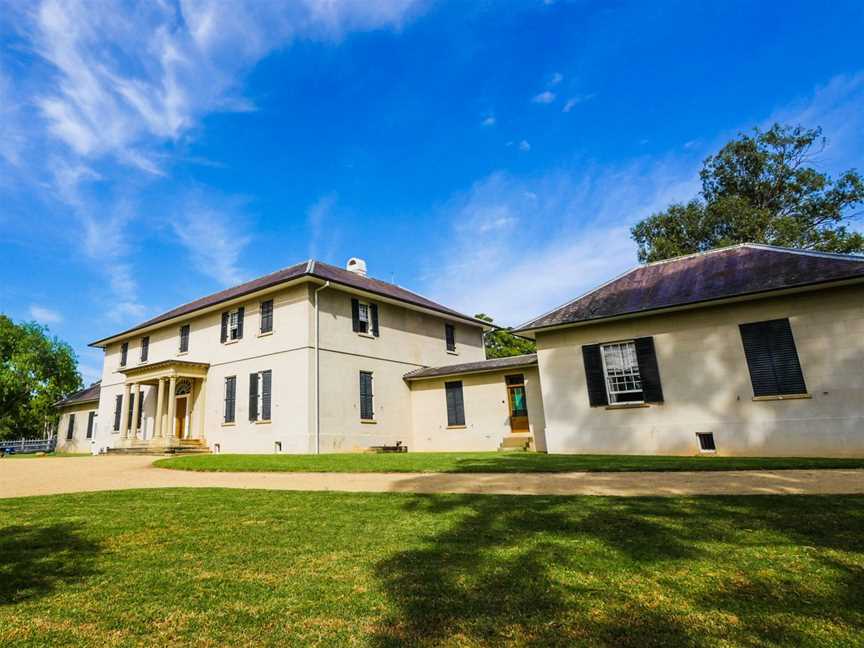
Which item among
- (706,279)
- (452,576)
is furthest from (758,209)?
(452,576)

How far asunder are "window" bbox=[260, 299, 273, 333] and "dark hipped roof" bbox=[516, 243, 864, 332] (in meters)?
9.86

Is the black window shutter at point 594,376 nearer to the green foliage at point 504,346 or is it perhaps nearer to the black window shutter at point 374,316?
the black window shutter at point 374,316

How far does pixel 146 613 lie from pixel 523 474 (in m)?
6.82

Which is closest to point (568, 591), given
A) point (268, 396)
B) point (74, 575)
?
point (74, 575)

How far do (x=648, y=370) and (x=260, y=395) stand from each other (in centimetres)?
1367

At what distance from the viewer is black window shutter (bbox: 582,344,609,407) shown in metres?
14.0

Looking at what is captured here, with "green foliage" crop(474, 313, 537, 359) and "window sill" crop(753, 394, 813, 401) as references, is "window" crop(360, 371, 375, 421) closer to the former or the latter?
"window sill" crop(753, 394, 813, 401)

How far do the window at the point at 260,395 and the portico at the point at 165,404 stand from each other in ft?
10.5

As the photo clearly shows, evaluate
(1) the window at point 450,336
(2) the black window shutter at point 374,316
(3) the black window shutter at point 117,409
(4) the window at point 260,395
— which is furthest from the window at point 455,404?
(3) the black window shutter at point 117,409

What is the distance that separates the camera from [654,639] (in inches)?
99.7

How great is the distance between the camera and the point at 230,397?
19609mm

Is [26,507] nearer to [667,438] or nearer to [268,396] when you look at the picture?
[268,396]

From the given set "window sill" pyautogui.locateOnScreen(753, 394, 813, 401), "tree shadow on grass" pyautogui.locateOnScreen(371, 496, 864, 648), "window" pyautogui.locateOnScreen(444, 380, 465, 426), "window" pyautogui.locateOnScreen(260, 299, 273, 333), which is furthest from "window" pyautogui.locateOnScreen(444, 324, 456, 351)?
"tree shadow on grass" pyautogui.locateOnScreen(371, 496, 864, 648)

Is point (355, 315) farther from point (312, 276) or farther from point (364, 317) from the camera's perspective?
point (312, 276)
